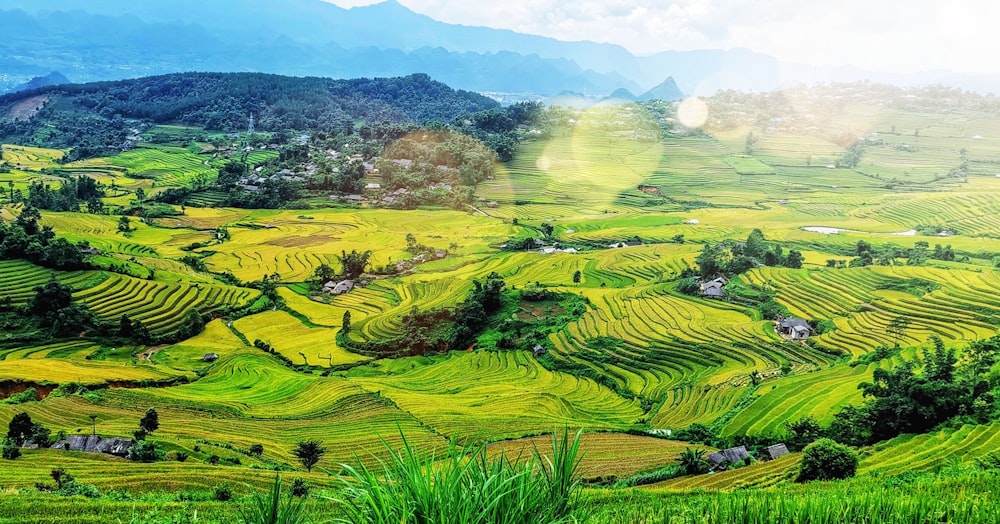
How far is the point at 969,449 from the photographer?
1188 cm

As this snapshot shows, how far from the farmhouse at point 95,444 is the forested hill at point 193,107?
72041 millimetres

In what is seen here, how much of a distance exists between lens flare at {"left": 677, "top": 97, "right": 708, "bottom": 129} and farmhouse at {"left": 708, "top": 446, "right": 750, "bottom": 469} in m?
85.7

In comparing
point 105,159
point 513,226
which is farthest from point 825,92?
point 105,159

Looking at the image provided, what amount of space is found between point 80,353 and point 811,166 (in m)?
75.8

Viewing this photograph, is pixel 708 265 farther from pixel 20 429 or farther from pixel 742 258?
pixel 20 429

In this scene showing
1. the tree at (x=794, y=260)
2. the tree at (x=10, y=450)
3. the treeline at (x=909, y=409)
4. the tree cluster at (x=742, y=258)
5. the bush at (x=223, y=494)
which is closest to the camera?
the bush at (x=223, y=494)

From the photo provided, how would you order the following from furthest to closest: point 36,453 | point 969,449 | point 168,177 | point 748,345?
point 168,177, point 748,345, point 36,453, point 969,449

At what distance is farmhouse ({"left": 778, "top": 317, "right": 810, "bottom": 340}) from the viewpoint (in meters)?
24.1

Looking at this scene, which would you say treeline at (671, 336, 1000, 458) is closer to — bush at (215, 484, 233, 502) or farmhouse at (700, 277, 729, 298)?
bush at (215, 484, 233, 502)

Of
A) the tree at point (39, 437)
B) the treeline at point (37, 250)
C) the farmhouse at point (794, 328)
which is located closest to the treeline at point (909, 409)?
the farmhouse at point (794, 328)

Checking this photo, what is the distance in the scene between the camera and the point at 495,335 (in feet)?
95.1

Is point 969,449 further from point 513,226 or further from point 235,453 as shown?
point 513,226

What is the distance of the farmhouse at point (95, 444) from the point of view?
13.7 metres

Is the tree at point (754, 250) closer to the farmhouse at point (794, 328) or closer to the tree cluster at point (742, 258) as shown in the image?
the tree cluster at point (742, 258)
